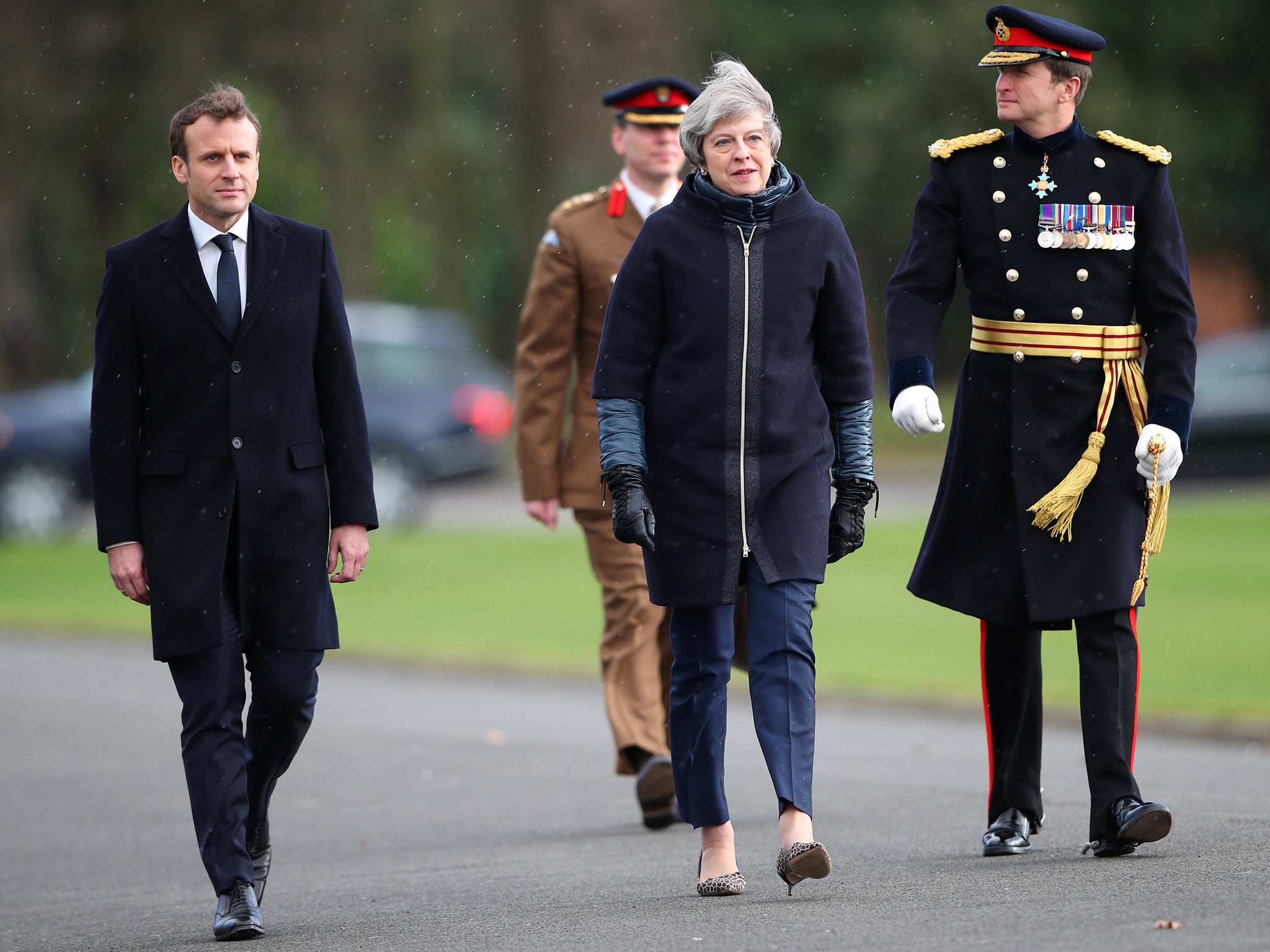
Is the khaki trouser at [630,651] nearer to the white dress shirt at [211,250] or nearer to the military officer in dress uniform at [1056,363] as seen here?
the military officer in dress uniform at [1056,363]

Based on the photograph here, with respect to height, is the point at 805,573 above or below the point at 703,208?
below

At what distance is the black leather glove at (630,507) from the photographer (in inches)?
216

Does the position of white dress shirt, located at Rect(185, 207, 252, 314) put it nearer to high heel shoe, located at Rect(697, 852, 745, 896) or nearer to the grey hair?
the grey hair

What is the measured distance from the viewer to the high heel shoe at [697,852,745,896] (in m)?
5.57

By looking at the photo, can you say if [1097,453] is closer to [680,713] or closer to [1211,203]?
[680,713]

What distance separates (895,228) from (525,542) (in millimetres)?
16817

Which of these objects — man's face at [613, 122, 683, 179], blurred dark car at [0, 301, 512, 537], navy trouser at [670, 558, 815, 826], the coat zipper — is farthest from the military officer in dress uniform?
blurred dark car at [0, 301, 512, 537]

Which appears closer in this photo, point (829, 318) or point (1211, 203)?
point (829, 318)

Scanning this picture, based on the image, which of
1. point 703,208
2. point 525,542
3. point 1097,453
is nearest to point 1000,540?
point 1097,453

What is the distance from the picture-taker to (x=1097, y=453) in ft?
19.3

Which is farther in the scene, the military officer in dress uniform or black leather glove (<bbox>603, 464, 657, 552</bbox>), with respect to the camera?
the military officer in dress uniform

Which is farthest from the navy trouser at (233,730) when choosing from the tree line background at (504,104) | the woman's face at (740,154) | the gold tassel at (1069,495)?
the tree line background at (504,104)

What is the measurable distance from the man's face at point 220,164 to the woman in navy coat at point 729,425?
3.45 ft

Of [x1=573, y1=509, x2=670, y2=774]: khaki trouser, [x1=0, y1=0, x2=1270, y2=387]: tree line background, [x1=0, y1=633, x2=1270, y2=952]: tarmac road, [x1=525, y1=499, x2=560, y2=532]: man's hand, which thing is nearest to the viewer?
[x1=0, y1=633, x2=1270, y2=952]: tarmac road
